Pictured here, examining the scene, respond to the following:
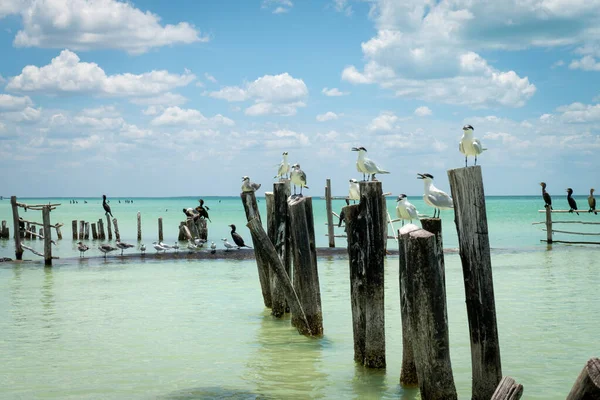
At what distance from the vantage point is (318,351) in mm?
9125

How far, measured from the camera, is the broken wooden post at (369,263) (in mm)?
7262

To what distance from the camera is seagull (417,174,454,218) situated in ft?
33.9

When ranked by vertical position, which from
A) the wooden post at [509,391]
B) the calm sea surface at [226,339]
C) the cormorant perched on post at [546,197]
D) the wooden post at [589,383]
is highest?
the cormorant perched on post at [546,197]

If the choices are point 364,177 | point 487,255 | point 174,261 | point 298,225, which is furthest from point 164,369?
point 174,261

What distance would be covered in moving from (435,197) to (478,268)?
5.21 metres

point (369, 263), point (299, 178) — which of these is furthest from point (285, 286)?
point (299, 178)

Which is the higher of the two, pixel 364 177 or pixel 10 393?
pixel 364 177

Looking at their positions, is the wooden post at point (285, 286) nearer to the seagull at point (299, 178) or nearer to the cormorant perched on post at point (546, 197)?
the seagull at point (299, 178)

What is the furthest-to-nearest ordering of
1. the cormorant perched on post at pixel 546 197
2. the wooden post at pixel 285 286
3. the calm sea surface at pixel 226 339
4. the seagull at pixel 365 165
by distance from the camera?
the cormorant perched on post at pixel 546 197 → the seagull at pixel 365 165 → the wooden post at pixel 285 286 → the calm sea surface at pixel 226 339

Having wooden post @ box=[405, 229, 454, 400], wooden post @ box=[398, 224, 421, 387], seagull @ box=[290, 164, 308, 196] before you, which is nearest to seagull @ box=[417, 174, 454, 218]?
wooden post @ box=[398, 224, 421, 387]

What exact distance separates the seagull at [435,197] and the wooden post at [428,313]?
4.65 meters

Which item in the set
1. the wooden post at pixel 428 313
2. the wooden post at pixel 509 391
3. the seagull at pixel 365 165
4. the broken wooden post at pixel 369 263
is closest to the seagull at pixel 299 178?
the seagull at pixel 365 165

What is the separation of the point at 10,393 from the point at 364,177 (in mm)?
11180

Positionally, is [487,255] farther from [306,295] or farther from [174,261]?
[174,261]
